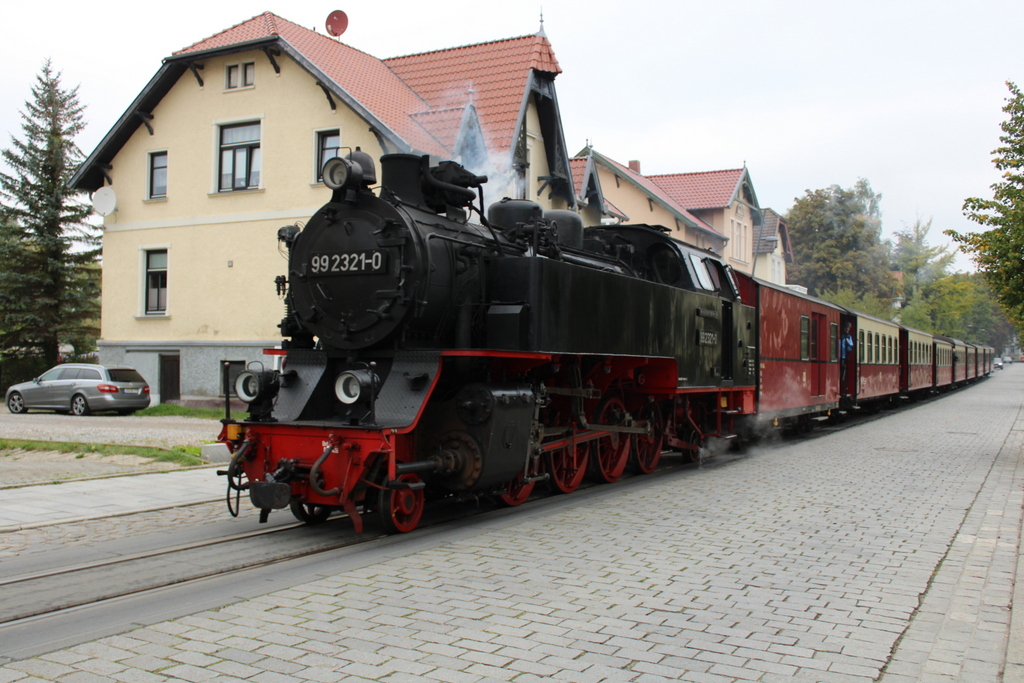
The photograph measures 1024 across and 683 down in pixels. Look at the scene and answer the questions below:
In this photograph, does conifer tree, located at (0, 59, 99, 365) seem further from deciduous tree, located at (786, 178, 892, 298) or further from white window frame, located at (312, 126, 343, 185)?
deciduous tree, located at (786, 178, 892, 298)

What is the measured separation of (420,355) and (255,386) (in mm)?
1399

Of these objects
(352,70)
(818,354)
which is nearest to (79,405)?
(352,70)

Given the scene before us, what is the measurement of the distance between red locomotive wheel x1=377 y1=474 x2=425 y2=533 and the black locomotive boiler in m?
0.01

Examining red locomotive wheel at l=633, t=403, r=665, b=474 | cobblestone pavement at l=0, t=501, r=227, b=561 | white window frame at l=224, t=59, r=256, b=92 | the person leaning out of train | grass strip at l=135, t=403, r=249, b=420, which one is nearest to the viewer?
cobblestone pavement at l=0, t=501, r=227, b=561

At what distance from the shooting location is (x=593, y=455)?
8938 millimetres

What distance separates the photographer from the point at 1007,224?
12.2 meters

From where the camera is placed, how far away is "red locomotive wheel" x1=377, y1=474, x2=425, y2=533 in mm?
6098

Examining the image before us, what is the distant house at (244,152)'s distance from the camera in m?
17.5

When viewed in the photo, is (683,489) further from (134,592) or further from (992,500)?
(134,592)

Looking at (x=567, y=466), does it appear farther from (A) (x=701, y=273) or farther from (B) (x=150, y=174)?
(B) (x=150, y=174)

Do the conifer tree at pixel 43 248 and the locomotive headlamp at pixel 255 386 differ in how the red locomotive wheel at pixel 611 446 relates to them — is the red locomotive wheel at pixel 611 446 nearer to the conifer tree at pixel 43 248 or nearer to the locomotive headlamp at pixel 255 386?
the locomotive headlamp at pixel 255 386

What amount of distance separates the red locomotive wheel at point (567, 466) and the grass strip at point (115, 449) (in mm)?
4712

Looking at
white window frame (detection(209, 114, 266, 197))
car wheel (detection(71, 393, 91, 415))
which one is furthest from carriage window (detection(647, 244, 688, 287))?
car wheel (detection(71, 393, 91, 415))

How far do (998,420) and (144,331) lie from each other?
20059mm
